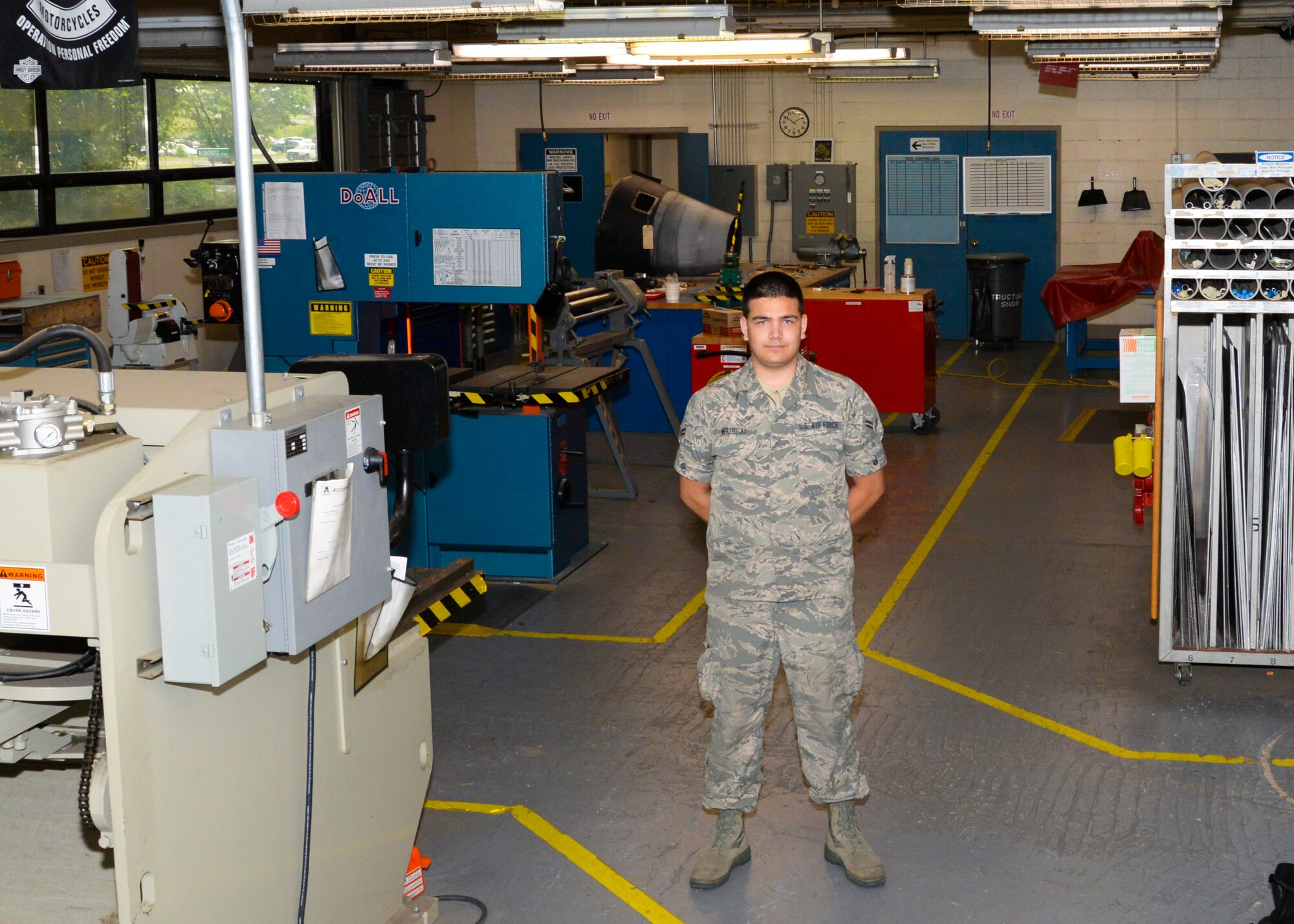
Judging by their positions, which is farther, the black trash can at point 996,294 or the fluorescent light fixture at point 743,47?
the black trash can at point 996,294

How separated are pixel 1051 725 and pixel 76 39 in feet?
15.5

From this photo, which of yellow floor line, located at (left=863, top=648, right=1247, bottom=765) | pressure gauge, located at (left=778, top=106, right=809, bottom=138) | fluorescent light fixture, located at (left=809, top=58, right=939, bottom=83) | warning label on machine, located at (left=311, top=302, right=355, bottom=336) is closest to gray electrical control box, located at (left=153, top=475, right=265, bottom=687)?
yellow floor line, located at (left=863, top=648, right=1247, bottom=765)

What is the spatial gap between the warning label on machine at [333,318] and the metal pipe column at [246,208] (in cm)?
414

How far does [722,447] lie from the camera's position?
382 cm

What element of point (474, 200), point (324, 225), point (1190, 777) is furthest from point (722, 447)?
point (324, 225)

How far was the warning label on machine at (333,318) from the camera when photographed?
6730mm

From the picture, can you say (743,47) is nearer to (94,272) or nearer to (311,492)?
(311,492)

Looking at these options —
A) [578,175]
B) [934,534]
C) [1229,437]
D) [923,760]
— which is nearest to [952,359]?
[578,175]

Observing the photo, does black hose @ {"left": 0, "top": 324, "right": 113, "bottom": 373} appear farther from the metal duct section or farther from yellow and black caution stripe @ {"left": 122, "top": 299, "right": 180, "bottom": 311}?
the metal duct section

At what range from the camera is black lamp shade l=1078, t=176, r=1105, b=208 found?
14.5 m

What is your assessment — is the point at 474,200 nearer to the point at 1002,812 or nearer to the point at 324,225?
the point at 324,225

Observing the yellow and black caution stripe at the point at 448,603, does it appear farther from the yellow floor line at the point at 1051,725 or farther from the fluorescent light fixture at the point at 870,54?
the fluorescent light fixture at the point at 870,54

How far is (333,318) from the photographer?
6754 millimetres

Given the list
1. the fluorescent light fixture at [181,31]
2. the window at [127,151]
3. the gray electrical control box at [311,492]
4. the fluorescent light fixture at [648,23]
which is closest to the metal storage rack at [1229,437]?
the fluorescent light fixture at [648,23]
